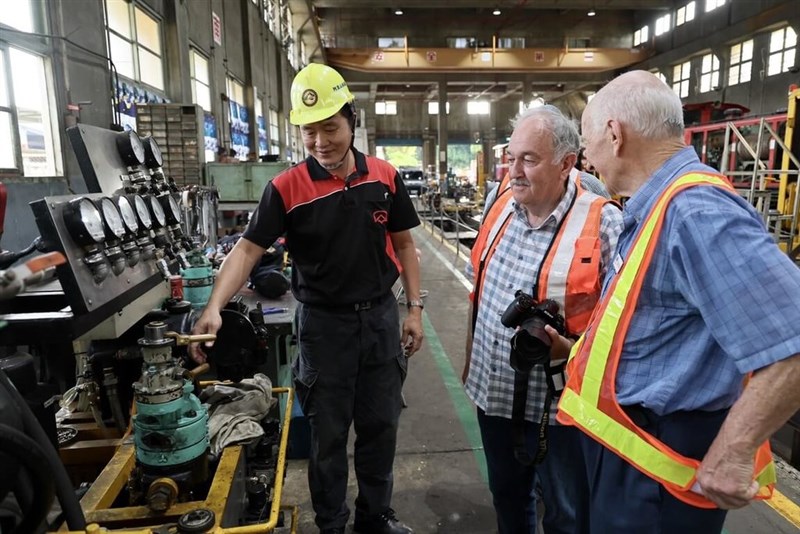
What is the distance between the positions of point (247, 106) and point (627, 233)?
43.2ft

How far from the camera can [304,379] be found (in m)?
2.26

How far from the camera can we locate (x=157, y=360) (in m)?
1.58

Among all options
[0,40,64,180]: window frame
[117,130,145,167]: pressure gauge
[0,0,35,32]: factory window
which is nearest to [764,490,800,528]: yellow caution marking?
[117,130,145,167]: pressure gauge

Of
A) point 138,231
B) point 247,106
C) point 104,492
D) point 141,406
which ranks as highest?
point 247,106

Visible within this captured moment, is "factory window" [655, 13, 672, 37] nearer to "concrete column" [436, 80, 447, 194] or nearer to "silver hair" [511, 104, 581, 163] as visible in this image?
"concrete column" [436, 80, 447, 194]

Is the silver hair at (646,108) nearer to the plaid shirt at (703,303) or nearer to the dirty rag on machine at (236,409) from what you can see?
the plaid shirt at (703,303)

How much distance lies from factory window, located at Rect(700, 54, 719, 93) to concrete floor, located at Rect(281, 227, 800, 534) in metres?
19.1

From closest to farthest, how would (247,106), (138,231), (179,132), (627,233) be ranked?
(627,233), (138,231), (179,132), (247,106)

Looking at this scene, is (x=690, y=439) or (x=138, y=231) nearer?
(x=690, y=439)

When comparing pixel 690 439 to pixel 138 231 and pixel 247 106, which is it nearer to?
pixel 138 231

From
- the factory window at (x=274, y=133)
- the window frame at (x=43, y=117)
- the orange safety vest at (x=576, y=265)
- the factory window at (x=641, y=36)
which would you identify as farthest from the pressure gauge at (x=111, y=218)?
the factory window at (x=641, y=36)

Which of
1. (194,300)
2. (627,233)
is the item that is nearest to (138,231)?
(194,300)

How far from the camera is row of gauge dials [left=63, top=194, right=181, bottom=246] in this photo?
57.3 inches

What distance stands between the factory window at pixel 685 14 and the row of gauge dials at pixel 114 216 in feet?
76.5
